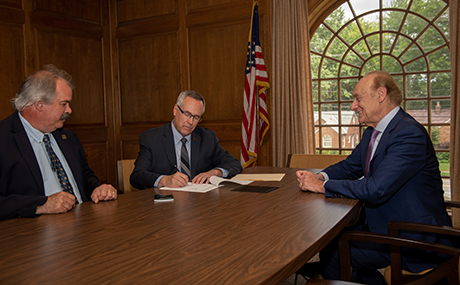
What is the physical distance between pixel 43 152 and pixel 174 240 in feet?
4.42

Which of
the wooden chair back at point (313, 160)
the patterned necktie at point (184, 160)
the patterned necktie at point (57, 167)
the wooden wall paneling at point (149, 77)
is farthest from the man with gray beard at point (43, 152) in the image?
the wooden wall paneling at point (149, 77)

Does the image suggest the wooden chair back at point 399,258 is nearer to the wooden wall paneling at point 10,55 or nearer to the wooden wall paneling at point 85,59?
the wooden wall paneling at point 10,55

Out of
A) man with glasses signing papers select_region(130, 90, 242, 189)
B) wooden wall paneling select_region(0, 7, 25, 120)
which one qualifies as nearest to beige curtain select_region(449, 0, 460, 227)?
man with glasses signing papers select_region(130, 90, 242, 189)

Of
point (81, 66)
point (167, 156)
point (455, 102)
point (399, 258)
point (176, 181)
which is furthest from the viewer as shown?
point (81, 66)

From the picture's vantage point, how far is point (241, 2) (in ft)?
17.4

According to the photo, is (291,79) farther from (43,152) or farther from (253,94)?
(43,152)

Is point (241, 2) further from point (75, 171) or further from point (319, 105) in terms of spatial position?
point (75, 171)

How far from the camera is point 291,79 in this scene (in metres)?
5.07

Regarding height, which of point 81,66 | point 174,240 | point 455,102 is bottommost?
point 174,240

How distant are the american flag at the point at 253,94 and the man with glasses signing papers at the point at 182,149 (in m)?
1.89

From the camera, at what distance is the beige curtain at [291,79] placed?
5.01 metres

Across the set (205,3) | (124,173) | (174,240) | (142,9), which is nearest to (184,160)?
(124,173)

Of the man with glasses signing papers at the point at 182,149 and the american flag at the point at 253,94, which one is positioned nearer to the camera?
the man with glasses signing papers at the point at 182,149

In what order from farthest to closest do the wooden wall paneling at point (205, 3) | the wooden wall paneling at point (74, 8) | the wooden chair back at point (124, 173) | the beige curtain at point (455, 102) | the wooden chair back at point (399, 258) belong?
the wooden wall paneling at point (74, 8) → the wooden wall paneling at point (205, 3) → the beige curtain at point (455, 102) → the wooden chair back at point (124, 173) → the wooden chair back at point (399, 258)
